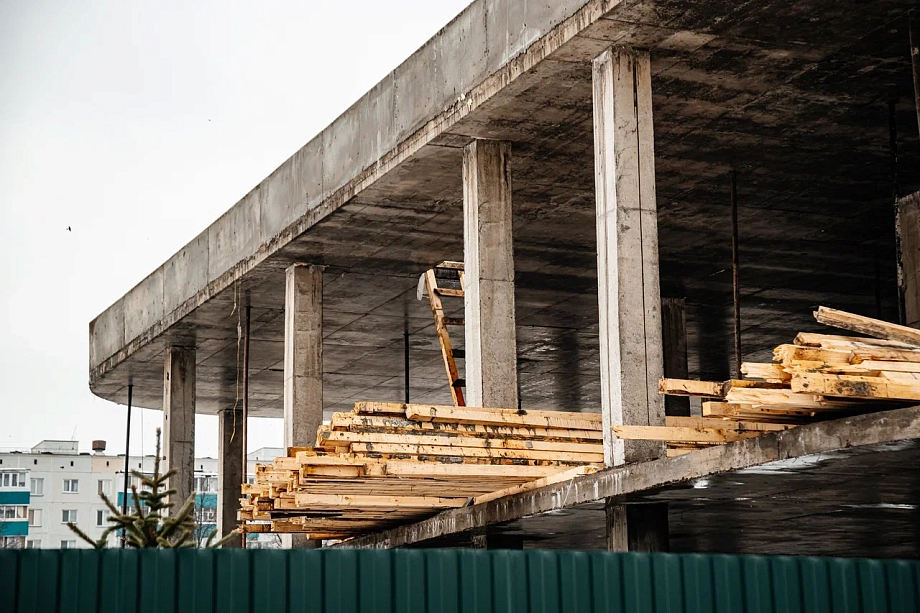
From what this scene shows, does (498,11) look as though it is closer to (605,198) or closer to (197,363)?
(605,198)

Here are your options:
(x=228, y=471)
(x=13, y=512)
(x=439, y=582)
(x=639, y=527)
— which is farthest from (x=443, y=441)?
(x=13, y=512)

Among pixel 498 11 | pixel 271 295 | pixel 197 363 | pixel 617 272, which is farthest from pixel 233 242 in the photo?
pixel 617 272

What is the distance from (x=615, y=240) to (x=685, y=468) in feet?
8.85

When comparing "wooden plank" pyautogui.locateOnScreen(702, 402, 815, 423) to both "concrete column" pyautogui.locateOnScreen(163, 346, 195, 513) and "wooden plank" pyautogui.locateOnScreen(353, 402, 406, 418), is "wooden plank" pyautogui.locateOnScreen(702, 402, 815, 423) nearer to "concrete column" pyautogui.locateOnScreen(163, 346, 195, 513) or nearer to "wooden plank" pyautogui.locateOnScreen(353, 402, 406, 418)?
"wooden plank" pyautogui.locateOnScreen(353, 402, 406, 418)

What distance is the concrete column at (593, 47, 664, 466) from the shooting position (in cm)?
1418

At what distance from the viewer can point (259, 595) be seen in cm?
880

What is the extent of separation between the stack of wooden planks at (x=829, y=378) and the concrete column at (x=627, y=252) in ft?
8.12

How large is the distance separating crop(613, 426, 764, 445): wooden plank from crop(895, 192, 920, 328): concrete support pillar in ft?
17.6

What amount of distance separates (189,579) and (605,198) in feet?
24.4

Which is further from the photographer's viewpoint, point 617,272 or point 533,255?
point 533,255

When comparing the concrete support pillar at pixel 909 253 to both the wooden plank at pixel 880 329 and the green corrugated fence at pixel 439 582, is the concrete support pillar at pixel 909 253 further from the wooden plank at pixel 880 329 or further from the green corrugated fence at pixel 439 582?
the green corrugated fence at pixel 439 582

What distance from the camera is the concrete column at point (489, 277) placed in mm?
17016

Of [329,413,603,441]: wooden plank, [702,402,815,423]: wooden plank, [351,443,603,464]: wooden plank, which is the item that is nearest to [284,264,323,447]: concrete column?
[329,413,603,441]: wooden plank

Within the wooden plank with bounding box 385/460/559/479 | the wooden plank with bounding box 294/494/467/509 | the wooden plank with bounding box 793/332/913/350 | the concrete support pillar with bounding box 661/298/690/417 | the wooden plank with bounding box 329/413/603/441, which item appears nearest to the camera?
the wooden plank with bounding box 793/332/913/350
